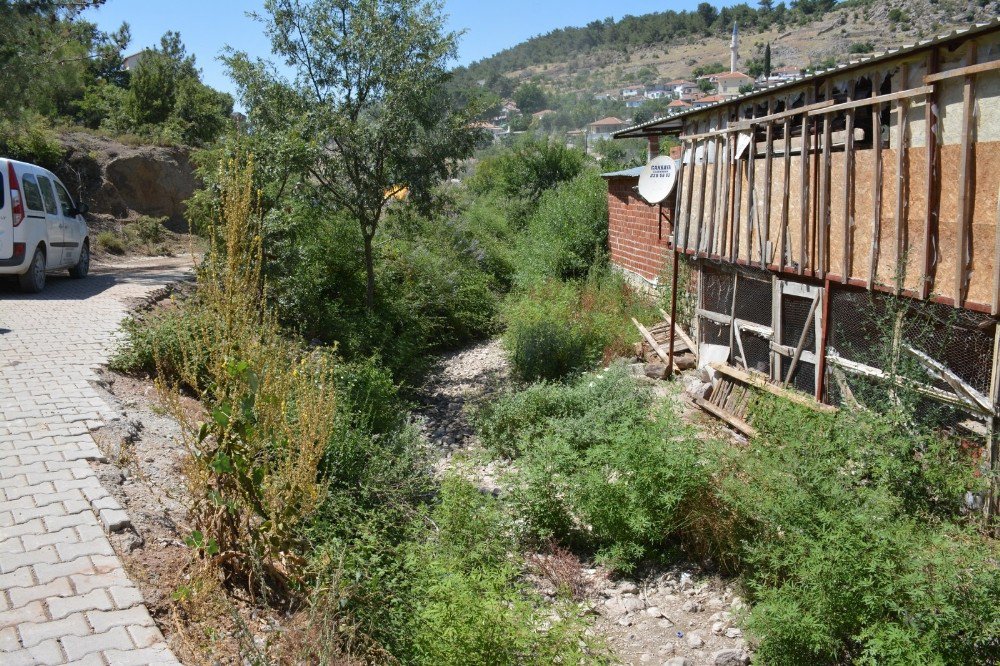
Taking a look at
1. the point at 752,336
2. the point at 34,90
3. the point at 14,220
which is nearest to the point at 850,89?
the point at 752,336

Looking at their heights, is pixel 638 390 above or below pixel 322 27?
below

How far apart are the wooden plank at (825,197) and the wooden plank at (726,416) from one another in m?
1.83

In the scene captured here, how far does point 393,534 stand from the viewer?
20.0 feet

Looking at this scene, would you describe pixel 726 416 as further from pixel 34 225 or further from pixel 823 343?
pixel 34 225

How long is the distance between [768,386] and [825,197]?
2.10 m

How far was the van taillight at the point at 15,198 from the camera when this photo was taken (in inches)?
432

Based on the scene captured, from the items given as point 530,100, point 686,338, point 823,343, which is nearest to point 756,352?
point 823,343

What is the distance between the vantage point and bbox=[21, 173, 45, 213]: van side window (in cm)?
1131

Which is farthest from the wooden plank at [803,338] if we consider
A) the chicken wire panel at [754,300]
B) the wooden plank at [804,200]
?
the chicken wire panel at [754,300]

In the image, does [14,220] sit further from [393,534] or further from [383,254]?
[393,534]

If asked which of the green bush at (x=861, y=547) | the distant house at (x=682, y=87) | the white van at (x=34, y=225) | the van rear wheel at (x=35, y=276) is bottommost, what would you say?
the green bush at (x=861, y=547)

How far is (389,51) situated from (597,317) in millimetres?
5220

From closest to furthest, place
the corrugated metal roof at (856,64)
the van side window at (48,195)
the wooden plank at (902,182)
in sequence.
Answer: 1. the corrugated metal roof at (856,64)
2. the wooden plank at (902,182)
3. the van side window at (48,195)

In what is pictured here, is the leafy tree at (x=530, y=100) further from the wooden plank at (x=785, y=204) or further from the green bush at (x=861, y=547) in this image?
the green bush at (x=861, y=547)
